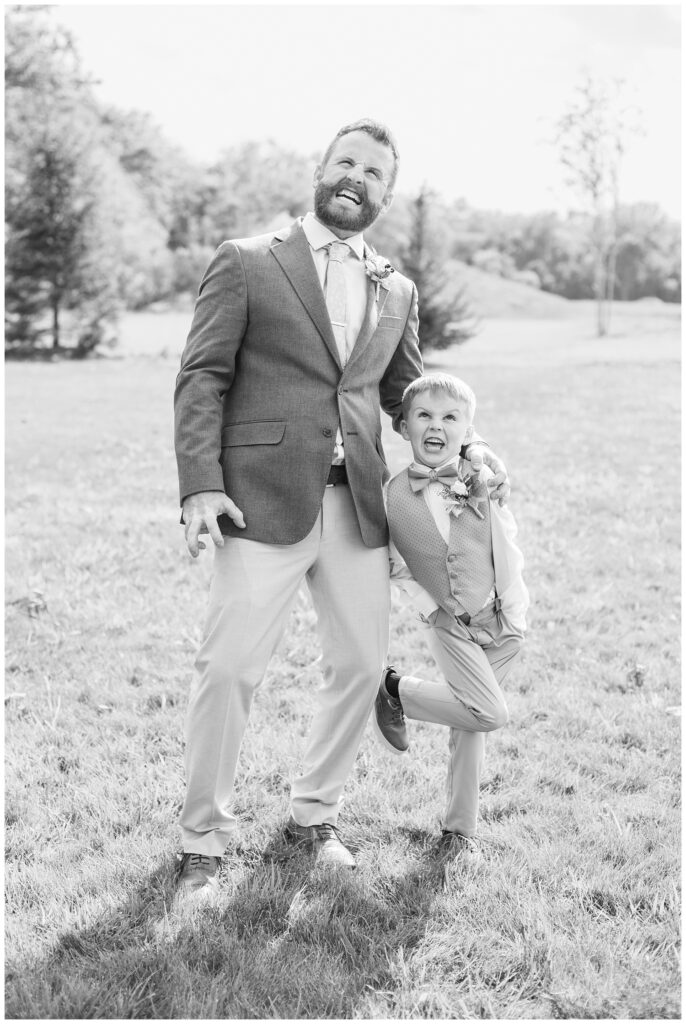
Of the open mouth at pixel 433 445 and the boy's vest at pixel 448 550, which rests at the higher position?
the open mouth at pixel 433 445

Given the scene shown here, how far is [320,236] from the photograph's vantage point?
124 inches

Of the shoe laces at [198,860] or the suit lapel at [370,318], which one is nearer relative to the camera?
the shoe laces at [198,860]

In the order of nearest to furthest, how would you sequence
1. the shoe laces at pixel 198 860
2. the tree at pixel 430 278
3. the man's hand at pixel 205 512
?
the man's hand at pixel 205 512
the shoe laces at pixel 198 860
the tree at pixel 430 278

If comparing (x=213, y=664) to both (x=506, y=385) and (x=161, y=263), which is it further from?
(x=161, y=263)

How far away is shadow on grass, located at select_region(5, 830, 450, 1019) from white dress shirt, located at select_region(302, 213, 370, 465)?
4.55ft

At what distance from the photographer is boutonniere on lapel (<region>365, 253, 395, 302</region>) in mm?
3219

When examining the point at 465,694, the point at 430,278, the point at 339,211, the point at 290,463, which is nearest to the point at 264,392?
the point at 290,463

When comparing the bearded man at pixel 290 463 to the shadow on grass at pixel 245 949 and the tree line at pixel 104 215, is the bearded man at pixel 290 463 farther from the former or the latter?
the tree line at pixel 104 215

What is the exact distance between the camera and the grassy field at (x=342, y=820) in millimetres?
2586

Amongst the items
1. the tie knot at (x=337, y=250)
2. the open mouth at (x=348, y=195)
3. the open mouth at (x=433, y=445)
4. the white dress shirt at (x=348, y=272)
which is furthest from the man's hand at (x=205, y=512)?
the open mouth at (x=348, y=195)

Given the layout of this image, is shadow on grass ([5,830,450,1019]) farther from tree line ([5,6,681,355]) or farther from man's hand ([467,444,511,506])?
tree line ([5,6,681,355])

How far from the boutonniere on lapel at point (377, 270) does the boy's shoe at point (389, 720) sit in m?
1.36

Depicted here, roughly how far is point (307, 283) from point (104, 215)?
27617mm

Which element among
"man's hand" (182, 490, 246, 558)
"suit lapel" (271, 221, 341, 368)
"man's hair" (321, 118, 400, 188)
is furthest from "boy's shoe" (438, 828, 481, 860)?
"man's hair" (321, 118, 400, 188)
